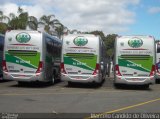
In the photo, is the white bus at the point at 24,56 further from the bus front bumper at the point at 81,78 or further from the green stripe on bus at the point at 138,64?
the green stripe on bus at the point at 138,64

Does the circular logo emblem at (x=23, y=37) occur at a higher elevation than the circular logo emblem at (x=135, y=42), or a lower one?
higher

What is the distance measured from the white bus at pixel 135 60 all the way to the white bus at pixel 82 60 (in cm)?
122

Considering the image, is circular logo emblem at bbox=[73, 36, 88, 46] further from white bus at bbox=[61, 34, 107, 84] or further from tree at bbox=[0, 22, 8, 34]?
tree at bbox=[0, 22, 8, 34]

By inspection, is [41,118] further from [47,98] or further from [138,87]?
[138,87]

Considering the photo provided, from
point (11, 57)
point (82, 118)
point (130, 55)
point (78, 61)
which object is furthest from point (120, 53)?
point (82, 118)

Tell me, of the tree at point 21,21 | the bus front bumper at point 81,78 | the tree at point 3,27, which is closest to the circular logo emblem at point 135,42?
the bus front bumper at point 81,78

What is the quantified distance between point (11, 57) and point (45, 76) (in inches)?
90.0

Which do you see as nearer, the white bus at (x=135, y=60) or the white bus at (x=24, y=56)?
the white bus at (x=24, y=56)

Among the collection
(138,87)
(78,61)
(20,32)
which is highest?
(20,32)

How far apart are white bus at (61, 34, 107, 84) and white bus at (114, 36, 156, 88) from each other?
1.22m

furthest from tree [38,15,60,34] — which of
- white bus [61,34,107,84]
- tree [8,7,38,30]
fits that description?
white bus [61,34,107,84]

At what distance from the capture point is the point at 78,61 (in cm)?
2411

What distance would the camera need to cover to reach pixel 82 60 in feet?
79.1

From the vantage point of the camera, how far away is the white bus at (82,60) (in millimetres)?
23953
